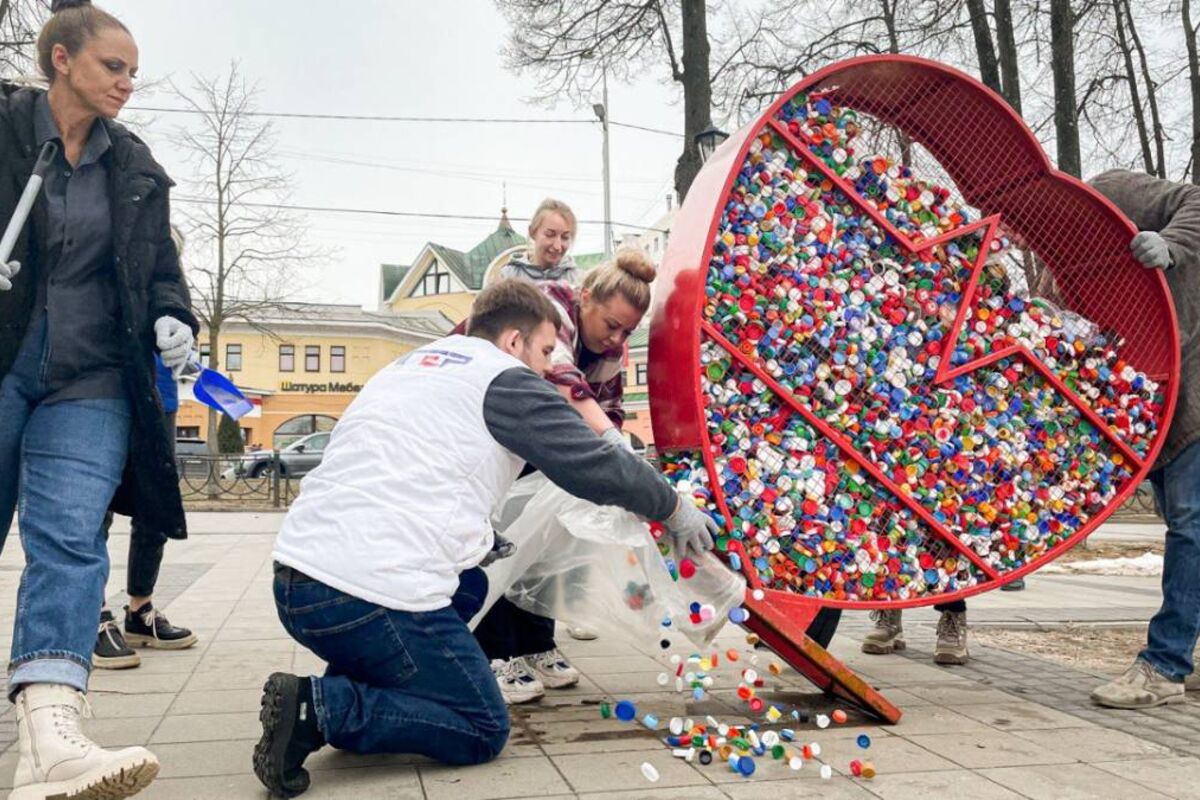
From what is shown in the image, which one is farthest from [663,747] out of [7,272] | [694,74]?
[694,74]

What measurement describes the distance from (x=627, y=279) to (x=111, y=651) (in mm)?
2580

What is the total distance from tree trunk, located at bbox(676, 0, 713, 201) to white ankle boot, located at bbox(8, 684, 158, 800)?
9727 millimetres

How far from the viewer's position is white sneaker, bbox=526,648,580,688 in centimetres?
412

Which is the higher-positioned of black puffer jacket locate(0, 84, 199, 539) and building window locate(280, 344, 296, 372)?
black puffer jacket locate(0, 84, 199, 539)

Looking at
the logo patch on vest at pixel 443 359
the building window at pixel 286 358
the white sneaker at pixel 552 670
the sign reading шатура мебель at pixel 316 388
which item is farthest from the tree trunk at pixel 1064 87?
the building window at pixel 286 358

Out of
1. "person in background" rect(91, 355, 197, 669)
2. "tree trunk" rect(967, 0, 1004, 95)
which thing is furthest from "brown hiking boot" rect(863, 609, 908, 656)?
"tree trunk" rect(967, 0, 1004, 95)

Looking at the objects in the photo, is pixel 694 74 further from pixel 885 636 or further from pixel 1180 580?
pixel 1180 580

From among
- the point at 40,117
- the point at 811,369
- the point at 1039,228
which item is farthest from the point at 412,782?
the point at 1039,228

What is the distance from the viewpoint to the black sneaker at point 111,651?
431 centimetres

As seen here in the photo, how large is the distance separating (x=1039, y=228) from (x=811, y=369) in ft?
3.79

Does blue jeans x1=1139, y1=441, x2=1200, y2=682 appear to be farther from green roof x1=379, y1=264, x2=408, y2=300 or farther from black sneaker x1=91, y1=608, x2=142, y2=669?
green roof x1=379, y1=264, x2=408, y2=300

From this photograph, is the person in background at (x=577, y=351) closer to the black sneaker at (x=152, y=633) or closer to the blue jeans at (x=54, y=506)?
the blue jeans at (x=54, y=506)

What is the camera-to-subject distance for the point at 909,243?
12.2 feet

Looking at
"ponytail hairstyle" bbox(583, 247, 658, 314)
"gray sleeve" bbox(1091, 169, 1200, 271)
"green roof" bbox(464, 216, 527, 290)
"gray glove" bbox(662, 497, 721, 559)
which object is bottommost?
"gray glove" bbox(662, 497, 721, 559)
